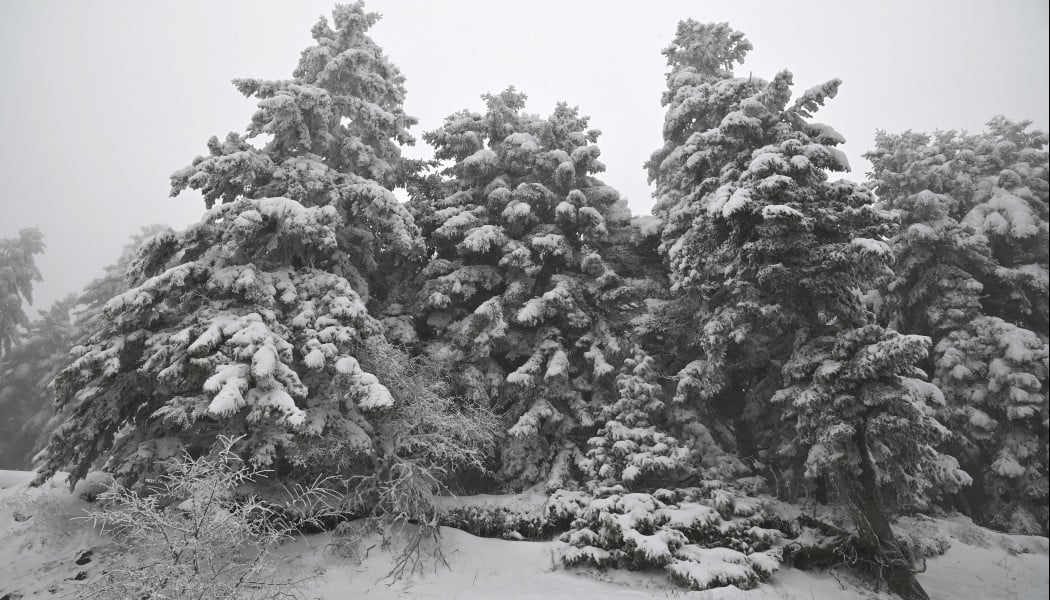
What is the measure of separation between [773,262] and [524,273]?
7332mm

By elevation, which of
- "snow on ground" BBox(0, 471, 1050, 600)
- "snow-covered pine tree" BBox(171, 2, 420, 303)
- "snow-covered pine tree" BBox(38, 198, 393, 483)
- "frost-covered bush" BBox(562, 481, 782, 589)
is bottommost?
"snow on ground" BBox(0, 471, 1050, 600)

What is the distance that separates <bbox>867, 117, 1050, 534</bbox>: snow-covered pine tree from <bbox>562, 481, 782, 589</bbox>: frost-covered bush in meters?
7.54

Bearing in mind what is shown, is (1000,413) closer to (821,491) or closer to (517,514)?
(821,491)

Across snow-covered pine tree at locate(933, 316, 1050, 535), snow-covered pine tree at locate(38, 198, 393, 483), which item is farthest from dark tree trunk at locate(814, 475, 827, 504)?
snow-covered pine tree at locate(38, 198, 393, 483)

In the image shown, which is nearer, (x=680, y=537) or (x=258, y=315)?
(x=680, y=537)

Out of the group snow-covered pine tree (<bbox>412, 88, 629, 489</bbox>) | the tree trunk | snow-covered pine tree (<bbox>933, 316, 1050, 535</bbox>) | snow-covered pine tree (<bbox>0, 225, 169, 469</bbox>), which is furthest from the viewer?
snow-covered pine tree (<bbox>0, 225, 169, 469</bbox>)

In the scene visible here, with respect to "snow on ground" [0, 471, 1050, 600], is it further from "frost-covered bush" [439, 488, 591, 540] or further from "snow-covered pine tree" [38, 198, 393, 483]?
"snow-covered pine tree" [38, 198, 393, 483]

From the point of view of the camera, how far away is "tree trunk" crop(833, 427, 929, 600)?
873 centimetres

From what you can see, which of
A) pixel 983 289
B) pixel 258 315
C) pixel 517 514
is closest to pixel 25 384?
pixel 258 315

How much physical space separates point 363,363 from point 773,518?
9.84 metres

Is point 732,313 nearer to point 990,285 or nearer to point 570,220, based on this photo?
point 570,220

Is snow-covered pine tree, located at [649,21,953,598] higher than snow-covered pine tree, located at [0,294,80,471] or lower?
higher

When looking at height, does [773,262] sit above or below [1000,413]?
above

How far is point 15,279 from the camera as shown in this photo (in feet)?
90.2
